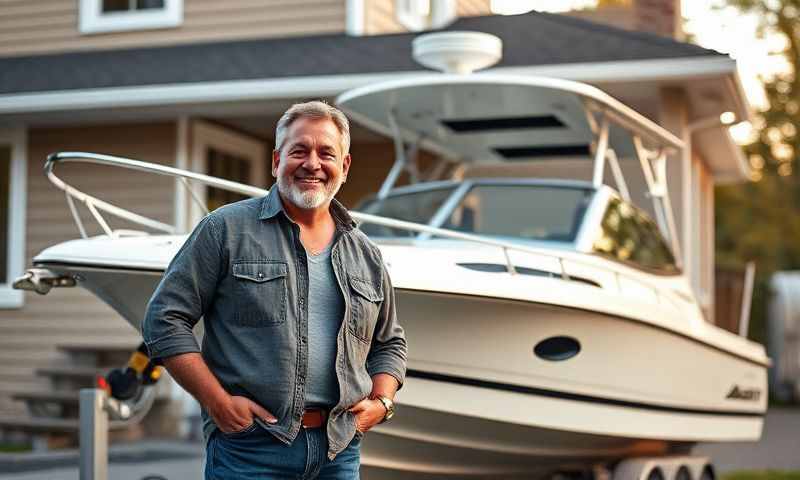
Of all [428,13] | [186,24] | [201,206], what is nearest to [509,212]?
[201,206]

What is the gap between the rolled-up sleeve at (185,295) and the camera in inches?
134

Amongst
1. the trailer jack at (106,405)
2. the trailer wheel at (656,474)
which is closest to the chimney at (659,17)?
the trailer wheel at (656,474)

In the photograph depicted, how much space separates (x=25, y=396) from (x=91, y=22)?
3930 millimetres

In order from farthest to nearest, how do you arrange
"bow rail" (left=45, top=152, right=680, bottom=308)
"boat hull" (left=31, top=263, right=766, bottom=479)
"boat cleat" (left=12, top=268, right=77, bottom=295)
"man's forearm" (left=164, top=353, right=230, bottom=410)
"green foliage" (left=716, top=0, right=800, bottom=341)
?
1. "green foliage" (left=716, top=0, right=800, bottom=341)
2. "boat hull" (left=31, top=263, right=766, bottom=479)
3. "boat cleat" (left=12, top=268, right=77, bottom=295)
4. "bow rail" (left=45, top=152, right=680, bottom=308)
5. "man's forearm" (left=164, top=353, right=230, bottom=410)

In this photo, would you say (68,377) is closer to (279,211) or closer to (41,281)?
(41,281)

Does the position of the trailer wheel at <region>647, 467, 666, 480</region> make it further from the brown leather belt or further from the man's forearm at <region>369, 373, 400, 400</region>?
the brown leather belt

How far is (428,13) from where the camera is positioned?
46.5 feet

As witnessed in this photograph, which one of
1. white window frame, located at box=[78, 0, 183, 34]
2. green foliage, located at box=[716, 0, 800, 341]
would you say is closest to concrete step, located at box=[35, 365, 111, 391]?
white window frame, located at box=[78, 0, 183, 34]

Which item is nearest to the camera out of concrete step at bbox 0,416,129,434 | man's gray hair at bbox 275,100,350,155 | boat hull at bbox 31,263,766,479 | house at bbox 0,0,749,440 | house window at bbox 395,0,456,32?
man's gray hair at bbox 275,100,350,155

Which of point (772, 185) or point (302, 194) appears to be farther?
point (772, 185)

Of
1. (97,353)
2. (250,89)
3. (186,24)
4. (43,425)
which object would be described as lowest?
(43,425)

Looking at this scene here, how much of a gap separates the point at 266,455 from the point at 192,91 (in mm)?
7823

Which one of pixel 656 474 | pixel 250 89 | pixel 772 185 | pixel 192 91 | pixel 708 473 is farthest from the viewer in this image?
pixel 772 185

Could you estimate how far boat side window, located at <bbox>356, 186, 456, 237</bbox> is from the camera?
770 centimetres
